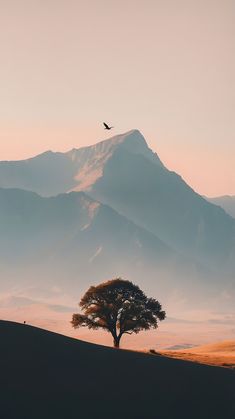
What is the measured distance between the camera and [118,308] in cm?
9794

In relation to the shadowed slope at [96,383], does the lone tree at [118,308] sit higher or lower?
higher

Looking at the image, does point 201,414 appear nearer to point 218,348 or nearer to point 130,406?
point 130,406

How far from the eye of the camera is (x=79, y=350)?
223 feet

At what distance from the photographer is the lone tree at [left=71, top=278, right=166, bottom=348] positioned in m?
97.8

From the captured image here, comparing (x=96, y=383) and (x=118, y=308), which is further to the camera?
(x=118, y=308)

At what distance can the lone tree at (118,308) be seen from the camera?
9781 centimetres

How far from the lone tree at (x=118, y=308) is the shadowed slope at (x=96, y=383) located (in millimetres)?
25320

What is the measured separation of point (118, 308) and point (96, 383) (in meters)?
39.6

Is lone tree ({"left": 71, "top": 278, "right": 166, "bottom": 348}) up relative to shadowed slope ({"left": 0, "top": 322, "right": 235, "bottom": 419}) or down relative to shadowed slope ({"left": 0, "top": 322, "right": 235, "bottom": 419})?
up

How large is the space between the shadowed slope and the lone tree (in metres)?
25.3

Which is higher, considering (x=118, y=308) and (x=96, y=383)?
(x=118, y=308)

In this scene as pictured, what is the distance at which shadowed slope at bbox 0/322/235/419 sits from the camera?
52125 mm

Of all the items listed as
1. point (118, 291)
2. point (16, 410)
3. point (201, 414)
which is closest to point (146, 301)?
point (118, 291)

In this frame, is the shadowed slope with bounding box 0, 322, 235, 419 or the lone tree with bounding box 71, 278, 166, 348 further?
the lone tree with bounding box 71, 278, 166, 348
